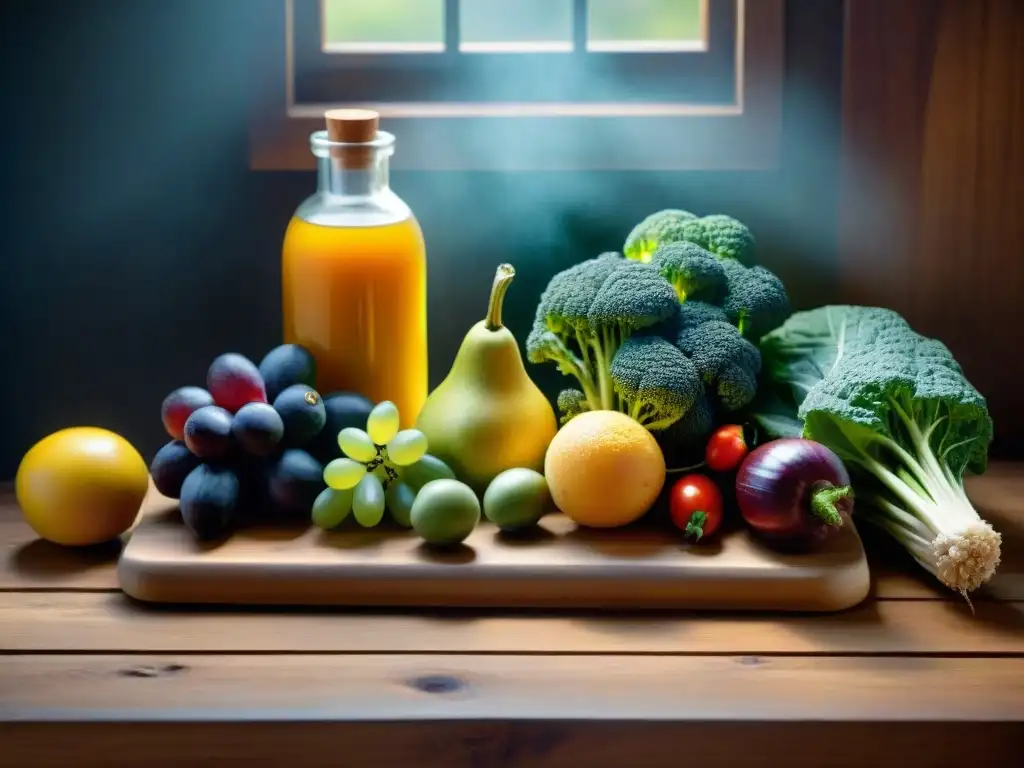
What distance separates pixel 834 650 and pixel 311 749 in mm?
415

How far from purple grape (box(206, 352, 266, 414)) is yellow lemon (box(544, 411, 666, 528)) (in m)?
0.28

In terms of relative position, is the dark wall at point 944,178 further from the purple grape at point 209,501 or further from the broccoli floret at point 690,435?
the purple grape at point 209,501

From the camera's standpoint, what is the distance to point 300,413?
45.8 inches

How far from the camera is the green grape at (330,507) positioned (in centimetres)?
115

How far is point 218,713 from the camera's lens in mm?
904

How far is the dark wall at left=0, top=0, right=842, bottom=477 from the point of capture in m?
1.39

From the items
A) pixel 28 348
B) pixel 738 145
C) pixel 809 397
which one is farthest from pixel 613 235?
pixel 28 348

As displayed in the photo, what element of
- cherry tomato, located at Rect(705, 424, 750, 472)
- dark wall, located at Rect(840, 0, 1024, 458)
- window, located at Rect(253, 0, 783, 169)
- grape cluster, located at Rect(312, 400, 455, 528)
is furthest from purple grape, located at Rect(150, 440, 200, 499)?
dark wall, located at Rect(840, 0, 1024, 458)

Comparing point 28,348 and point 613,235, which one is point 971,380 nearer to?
point 613,235

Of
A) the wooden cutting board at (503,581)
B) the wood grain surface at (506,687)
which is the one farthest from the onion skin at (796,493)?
the wood grain surface at (506,687)

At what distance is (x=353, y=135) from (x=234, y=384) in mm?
269

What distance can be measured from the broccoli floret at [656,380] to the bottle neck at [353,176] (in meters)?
0.30

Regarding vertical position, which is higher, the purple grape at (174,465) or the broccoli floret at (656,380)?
the broccoli floret at (656,380)

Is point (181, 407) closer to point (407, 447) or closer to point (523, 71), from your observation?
point (407, 447)
